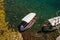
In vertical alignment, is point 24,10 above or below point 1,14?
below

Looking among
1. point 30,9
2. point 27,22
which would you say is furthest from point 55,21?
point 30,9

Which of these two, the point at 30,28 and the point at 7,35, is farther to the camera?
the point at 30,28

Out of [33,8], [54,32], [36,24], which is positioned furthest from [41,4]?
[54,32]

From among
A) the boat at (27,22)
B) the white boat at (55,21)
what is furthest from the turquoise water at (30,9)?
the white boat at (55,21)

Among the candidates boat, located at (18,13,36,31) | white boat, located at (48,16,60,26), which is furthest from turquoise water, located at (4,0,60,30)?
white boat, located at (48,16,60,26)

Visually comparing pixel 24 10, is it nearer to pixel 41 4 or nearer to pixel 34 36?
pixel 41 4

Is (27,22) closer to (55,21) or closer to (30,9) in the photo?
(55,21)

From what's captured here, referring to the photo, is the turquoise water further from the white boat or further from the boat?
the white boat
